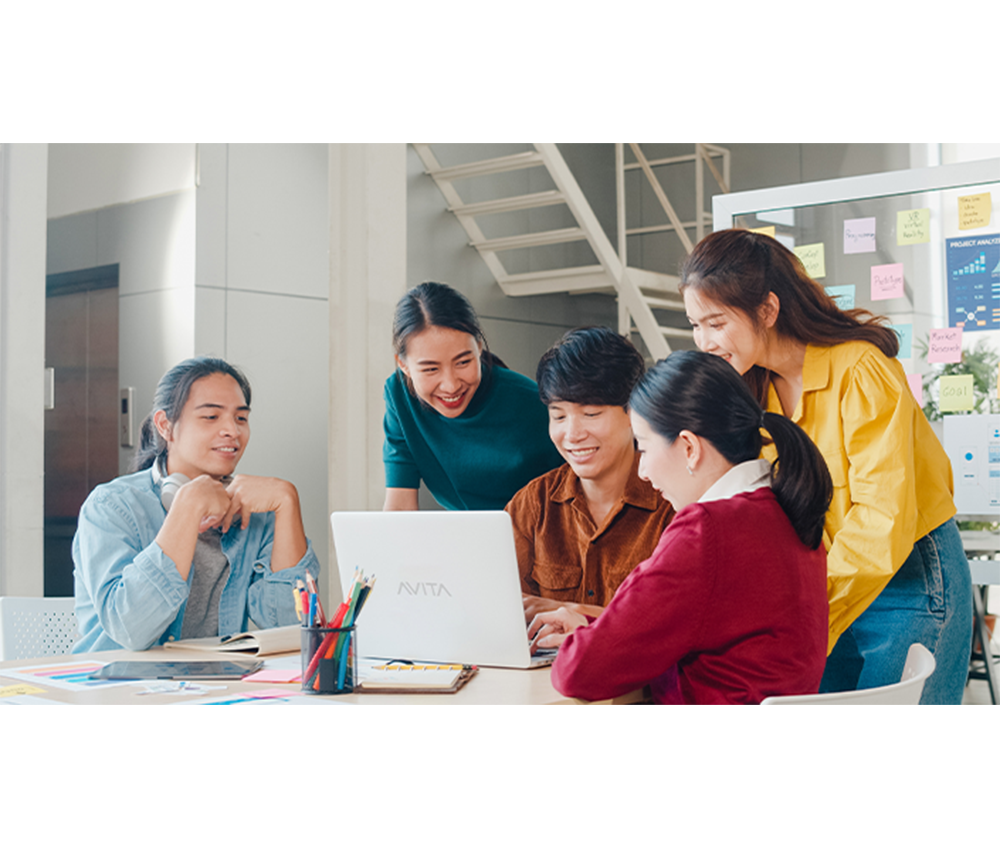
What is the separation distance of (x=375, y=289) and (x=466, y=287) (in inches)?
52.5

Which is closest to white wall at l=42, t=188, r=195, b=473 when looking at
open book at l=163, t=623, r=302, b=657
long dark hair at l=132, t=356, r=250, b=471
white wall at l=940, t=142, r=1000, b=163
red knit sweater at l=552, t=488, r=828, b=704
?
long dark hair at l=132, t=356, r=250, b=471

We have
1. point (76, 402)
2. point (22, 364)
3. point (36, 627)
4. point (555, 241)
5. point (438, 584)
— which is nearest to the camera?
point (438, 584)

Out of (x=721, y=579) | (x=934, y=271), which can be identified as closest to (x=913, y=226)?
(x=934, y=271)

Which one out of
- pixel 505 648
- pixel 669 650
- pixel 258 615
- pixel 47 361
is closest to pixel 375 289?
pixel 47 361

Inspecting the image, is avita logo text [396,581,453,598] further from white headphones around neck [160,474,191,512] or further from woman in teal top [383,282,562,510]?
woman in teal top [383,282,562,510]

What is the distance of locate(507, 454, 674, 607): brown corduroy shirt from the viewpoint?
2.01 m

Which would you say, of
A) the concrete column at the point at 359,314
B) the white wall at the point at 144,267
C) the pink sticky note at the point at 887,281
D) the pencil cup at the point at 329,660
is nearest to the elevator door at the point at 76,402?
the white wall at the point at 144,267

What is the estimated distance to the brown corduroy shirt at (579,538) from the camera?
2.01 meters

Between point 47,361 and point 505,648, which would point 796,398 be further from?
point 47,361

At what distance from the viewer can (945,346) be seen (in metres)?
2.65

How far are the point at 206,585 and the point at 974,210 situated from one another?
6.93 ft

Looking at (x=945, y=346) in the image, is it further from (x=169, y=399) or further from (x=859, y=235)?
(x=169, y=399)

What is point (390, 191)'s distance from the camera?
13.3ft

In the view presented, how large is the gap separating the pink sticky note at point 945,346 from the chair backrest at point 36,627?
2217mm
